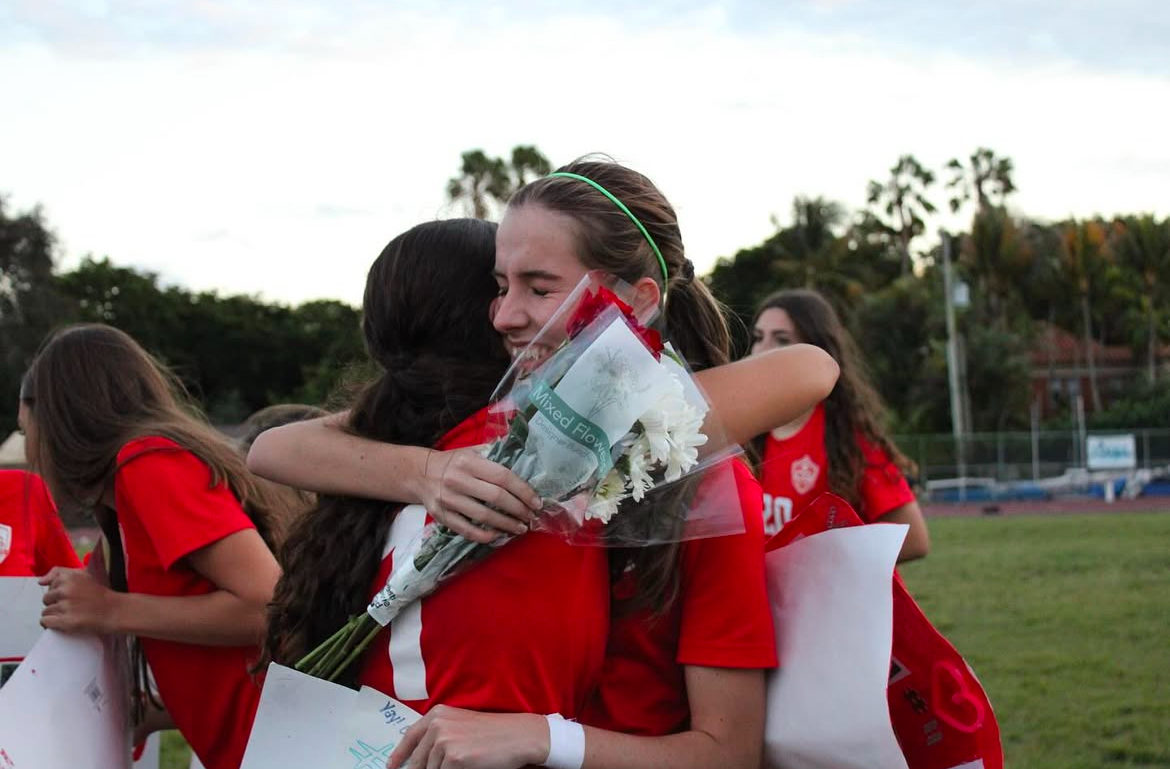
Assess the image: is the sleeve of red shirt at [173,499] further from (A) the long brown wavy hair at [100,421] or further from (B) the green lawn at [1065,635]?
(B) the green lawn at [1065,635]

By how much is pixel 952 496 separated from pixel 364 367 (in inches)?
1256

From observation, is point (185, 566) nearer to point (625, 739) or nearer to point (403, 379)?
point (403, 379)

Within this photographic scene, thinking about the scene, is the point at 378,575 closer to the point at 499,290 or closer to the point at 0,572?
the point at 499,290

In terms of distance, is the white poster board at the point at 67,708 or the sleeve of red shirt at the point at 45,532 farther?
the sleeve of red shirt at the point at 45,532

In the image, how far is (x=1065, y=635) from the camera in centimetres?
938

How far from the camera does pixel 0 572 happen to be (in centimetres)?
332

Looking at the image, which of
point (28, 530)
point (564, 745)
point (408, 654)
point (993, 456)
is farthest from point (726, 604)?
point (993, 456)

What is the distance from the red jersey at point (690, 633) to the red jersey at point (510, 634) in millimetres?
54

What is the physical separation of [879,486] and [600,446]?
10.0 ft

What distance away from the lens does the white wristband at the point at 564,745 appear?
1.65 meters


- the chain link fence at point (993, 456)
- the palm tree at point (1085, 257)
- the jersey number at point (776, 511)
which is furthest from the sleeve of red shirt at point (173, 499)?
the palm tree at point (1085, 257)

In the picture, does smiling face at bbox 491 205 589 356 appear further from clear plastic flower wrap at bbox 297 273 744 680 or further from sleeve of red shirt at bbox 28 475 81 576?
sleeve of red shirt at bbox 28 475 81 576

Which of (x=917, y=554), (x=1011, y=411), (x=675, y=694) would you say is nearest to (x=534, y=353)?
(x=675, y=694)

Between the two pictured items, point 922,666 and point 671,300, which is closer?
point 922,666
